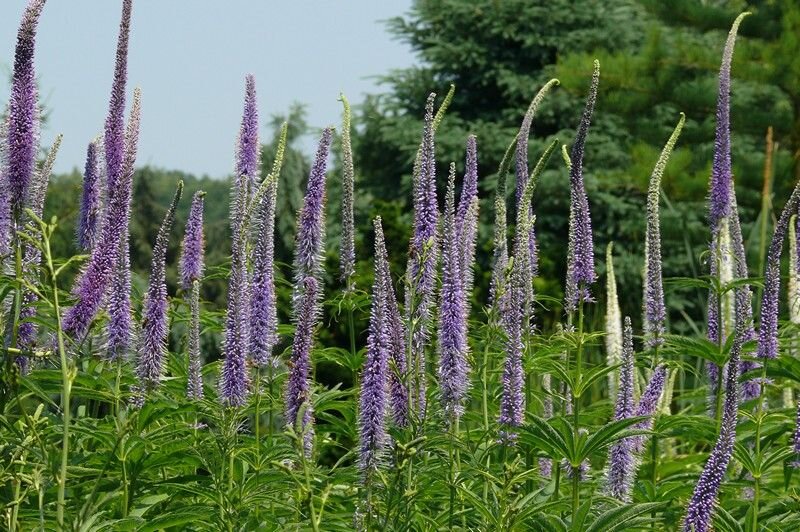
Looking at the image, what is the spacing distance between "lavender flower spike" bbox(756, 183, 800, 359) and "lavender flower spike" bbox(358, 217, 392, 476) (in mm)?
1447

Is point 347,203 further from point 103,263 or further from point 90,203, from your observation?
point 103,263

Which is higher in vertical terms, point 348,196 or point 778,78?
point 778,78

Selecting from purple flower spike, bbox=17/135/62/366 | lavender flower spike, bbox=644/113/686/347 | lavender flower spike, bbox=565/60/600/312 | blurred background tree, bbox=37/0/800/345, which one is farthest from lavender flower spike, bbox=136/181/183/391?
blurred background tree, bbox=37/0/800/345

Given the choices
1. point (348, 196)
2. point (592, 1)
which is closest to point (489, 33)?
point (592, 1)

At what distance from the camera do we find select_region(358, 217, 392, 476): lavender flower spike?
391 centimetres

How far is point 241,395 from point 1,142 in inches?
55.6

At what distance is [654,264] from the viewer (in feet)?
17.1

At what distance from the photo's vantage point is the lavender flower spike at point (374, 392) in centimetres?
391

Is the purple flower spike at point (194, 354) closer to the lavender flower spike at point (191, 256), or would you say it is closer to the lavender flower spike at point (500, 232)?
the lavender flower spike at point (191, 256)

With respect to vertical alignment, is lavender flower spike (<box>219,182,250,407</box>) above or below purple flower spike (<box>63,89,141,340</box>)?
below

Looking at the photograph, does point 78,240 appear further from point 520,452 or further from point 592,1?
point 592,1

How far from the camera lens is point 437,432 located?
193 inches

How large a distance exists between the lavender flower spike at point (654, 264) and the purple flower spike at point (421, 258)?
900 mm

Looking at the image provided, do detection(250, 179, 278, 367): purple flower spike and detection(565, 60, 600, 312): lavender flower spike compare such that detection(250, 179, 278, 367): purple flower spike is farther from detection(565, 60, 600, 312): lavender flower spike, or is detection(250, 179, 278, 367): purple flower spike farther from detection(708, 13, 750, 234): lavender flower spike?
detection(708, 13, 750, 234): lavender flower spike
